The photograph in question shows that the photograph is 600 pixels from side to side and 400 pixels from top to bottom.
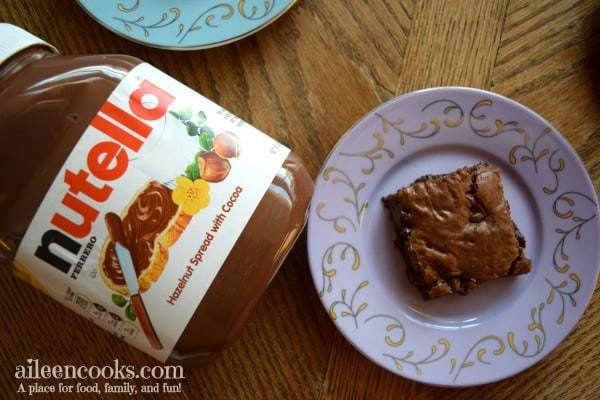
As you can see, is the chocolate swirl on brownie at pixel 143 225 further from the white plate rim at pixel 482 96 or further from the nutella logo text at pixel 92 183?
the white plate rim at pixel 482 96

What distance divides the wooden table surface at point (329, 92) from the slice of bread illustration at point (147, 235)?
240 mm

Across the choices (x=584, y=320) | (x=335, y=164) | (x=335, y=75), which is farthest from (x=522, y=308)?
(x=335, y=75)

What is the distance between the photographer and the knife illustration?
696 millimetres

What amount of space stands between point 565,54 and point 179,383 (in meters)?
0.86

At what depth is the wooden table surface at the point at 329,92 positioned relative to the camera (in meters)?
0.90

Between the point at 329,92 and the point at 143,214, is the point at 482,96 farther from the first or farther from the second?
the point at 143,214

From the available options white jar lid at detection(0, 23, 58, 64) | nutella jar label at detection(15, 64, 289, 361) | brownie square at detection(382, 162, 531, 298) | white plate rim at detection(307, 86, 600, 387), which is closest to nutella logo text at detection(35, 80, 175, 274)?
nutella jar label at detection(15, 64, 289, 361)

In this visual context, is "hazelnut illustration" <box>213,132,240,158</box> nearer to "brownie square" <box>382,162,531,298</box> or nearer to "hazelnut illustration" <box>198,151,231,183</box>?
"hazelnut illustration" <box>198,151,231,183</box>

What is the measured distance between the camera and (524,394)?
909 mm

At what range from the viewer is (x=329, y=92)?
0.90 m

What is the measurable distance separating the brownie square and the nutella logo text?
1.36 ft

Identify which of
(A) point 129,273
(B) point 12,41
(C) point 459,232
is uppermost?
(B) point 12,41

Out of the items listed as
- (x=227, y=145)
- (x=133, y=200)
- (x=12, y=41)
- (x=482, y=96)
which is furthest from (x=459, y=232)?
(x=12, y=41)

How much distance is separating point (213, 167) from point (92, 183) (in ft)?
0.51
